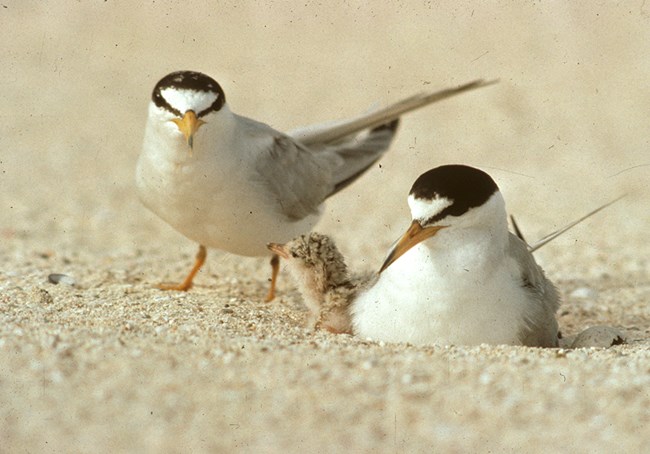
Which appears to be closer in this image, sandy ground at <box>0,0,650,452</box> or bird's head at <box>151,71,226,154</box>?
sandy ground at <box>0,0,650,452</box>

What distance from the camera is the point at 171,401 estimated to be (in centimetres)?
331

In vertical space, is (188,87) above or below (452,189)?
above

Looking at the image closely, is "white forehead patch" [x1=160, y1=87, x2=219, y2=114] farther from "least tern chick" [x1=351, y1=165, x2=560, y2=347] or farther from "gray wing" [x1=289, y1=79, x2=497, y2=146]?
"least tern chick" [x1=351, y1=165, x2=560, y2=347]

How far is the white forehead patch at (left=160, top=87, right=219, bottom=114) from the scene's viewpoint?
489cm

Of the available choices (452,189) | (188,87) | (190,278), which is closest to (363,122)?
(190,278)

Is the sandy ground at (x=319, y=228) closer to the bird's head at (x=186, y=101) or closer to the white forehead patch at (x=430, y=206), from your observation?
the white forehead patch at (x=430, y=206)

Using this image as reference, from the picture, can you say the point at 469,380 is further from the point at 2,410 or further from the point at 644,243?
the point at 644,243

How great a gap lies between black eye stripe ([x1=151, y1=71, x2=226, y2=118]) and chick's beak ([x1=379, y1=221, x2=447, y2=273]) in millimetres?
1454

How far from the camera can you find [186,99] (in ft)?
16.1

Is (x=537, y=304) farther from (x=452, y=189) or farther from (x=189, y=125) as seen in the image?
(x=189, y=125)

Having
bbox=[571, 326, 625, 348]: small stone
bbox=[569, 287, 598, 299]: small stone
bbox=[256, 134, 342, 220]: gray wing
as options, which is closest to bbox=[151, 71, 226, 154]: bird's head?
bbox=[256, 134, 342, 220]: gray wing

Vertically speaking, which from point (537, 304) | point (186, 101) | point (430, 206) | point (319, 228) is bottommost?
point (319, 228)

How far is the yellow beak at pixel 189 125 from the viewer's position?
4.81 metres

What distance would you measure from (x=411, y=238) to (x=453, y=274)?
0.76 feet
